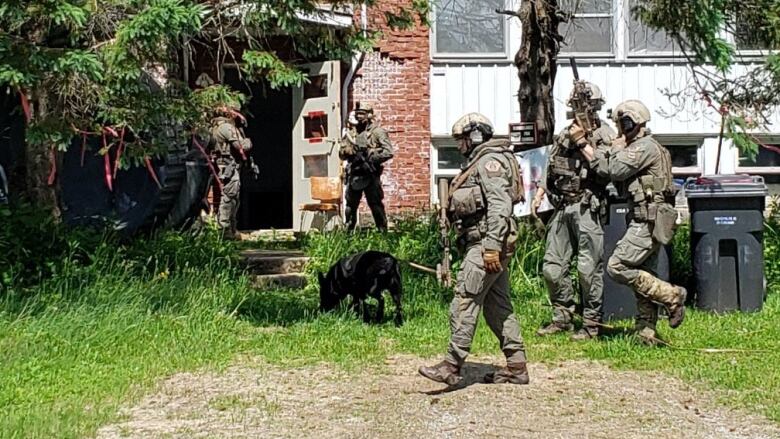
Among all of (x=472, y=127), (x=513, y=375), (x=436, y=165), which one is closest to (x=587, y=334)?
(x=513, y=375)

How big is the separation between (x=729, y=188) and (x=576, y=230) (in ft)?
6.63

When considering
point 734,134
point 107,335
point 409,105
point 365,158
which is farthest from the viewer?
point 409,105

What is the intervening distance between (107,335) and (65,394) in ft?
5.18

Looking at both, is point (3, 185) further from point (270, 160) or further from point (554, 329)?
point (270, 160)

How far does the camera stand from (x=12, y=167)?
1213 cm

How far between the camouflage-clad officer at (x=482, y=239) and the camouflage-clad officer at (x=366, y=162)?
21.3 feet

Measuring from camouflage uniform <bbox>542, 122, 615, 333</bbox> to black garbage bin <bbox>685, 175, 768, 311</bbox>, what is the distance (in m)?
1.60

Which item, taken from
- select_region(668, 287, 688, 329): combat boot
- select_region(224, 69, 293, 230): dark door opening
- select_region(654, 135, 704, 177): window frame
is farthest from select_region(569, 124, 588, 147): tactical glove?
select_region(224, 69, 293, 230): dark door opening

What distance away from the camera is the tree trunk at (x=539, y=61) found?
1216 cm

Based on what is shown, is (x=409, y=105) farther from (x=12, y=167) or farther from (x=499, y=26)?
(x=12, y=167)

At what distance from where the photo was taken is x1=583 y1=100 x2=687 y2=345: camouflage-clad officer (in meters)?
8.05

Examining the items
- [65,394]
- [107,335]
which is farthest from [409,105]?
[65,394]

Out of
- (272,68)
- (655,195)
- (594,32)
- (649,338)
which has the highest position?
(594,32)

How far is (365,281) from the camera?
913 cm
